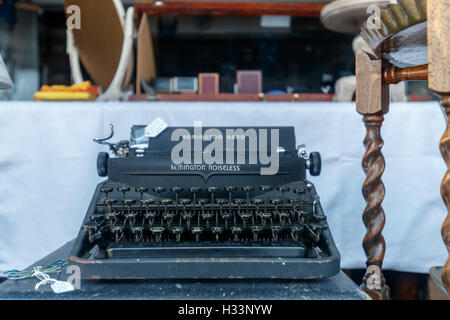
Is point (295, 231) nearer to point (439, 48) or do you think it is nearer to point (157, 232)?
point (157, 232)

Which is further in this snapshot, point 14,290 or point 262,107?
point 262,107

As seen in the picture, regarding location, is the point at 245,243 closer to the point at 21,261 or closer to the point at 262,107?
the point at 262,107

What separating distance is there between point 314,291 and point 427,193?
2.38ft

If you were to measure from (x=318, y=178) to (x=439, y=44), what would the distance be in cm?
68

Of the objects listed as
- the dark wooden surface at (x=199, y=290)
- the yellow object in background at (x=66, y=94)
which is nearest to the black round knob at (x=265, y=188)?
the dark wooden surface at (x=199, y=290)

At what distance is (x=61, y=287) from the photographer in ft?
2.15

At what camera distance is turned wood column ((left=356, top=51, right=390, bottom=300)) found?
0.88m

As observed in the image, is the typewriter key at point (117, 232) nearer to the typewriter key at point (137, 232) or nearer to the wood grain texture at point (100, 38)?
the typewriter key at point (137, 232)

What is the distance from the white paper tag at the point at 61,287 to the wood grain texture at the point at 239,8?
1767mm

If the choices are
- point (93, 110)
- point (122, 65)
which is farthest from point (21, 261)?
point (122, 65)

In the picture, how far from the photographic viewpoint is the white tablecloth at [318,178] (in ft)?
4.00

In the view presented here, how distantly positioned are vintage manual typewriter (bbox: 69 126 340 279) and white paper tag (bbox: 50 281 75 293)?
0.03m

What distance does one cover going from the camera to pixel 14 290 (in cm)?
66

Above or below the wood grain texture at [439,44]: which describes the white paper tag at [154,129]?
below
